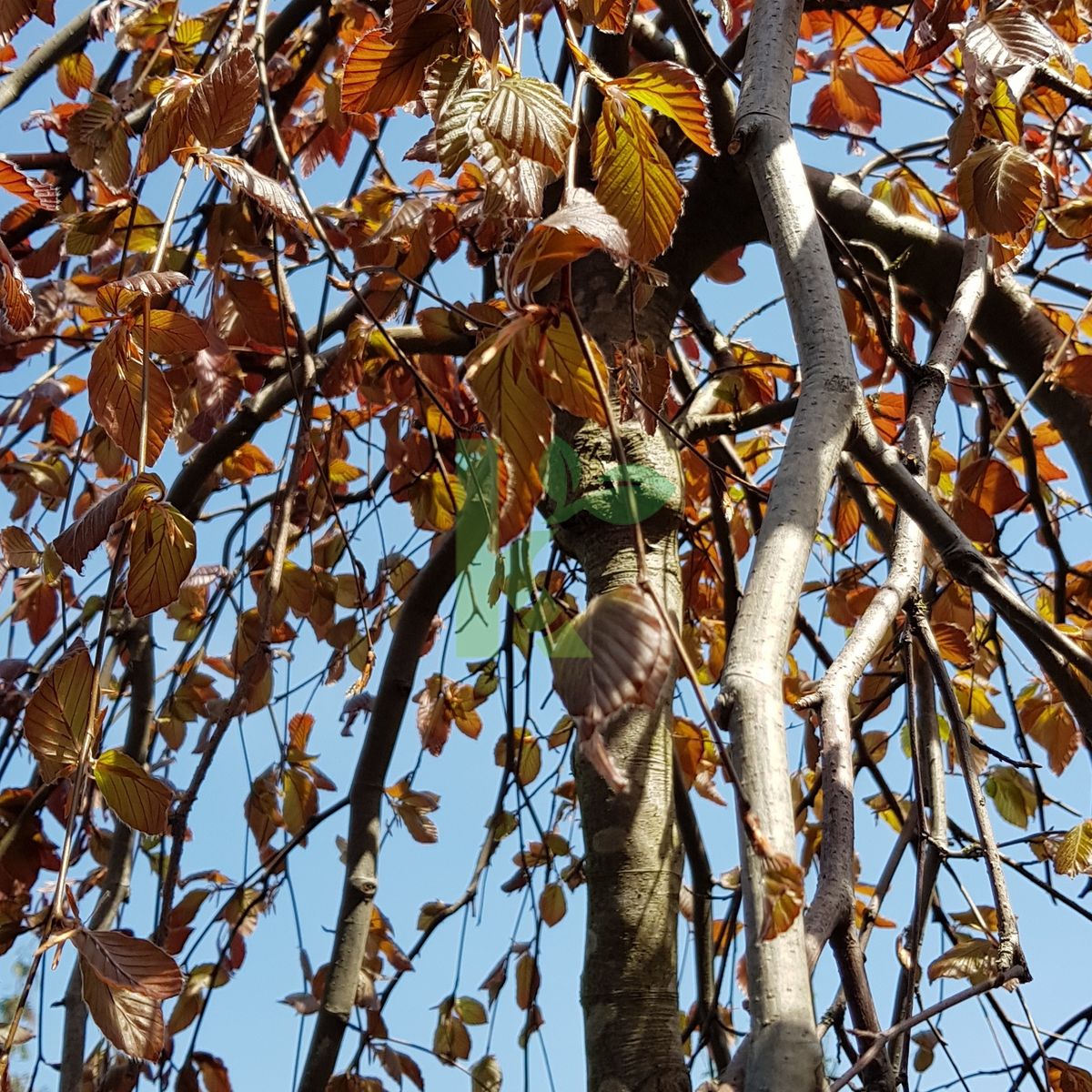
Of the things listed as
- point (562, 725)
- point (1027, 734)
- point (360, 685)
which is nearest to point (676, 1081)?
point (360, 685)

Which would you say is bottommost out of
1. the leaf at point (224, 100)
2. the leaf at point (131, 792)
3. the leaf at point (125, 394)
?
the leaf at point (131, 792)

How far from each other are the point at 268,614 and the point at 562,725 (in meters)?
1.29

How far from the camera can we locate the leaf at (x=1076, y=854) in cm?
103

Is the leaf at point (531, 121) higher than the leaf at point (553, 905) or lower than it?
lower

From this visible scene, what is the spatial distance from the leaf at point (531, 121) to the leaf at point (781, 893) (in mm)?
325

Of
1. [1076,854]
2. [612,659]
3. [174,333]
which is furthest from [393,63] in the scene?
[1076,854]

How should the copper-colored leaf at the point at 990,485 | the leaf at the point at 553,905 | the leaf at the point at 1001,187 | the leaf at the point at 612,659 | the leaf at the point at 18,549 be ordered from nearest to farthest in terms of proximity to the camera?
the leaf at the point at 612,659 < the leaf at the point at 1001,187 < the leaf at the point at 18,549 < the copper-colored leaf at the point at 990,485 < the leaf at the point at 553,905

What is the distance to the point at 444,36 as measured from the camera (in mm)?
634

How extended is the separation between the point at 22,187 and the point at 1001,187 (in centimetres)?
72

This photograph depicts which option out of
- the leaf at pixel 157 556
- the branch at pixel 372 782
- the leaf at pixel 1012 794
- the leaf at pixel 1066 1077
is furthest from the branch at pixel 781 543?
the leaf at pixel 1012 794

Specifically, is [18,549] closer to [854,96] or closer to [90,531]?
[90,531]

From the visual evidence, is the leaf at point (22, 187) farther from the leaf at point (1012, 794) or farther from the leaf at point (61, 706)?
the leaf at point (1012, 794)

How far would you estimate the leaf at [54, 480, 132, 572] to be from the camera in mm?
595

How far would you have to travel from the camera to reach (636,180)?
593 mm
